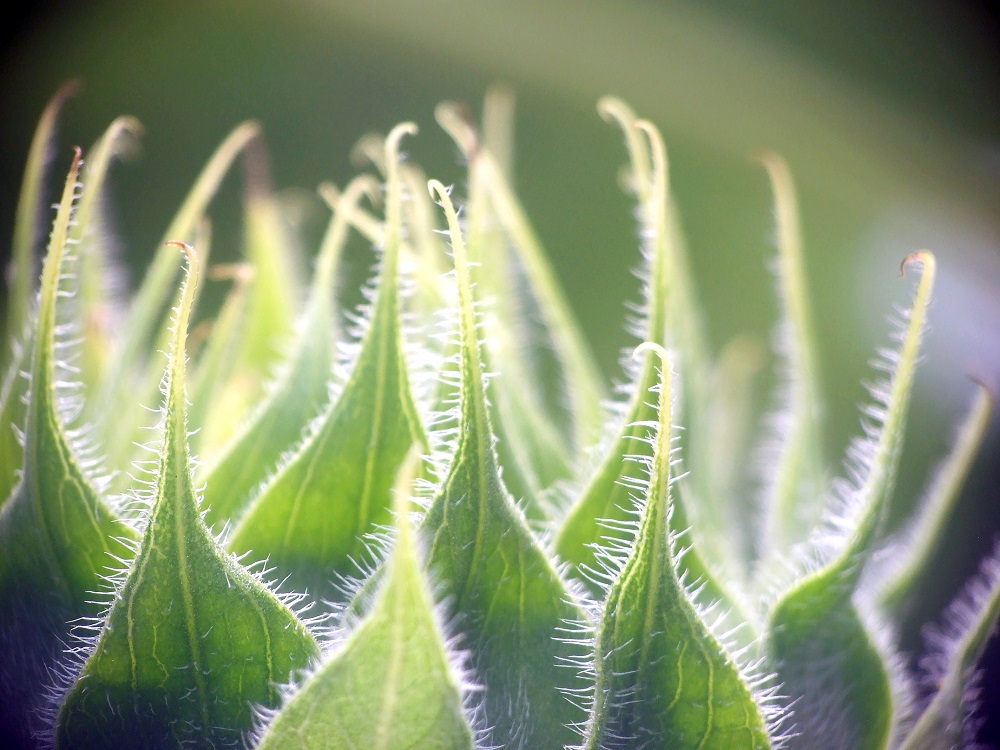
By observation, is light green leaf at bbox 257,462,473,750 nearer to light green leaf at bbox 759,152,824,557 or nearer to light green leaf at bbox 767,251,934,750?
light green leaf at bbox 767,251,934,750

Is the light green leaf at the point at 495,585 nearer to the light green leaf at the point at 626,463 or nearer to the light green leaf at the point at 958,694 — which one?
the light green leaf at the point at 626,463

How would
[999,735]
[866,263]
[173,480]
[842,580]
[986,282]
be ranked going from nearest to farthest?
[173,480]
[842,580]
[999,735]
[986,282]
[866,263]

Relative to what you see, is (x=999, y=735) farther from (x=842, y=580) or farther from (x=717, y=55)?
(x=717, y=55)

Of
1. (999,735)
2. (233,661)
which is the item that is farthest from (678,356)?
(999,735)

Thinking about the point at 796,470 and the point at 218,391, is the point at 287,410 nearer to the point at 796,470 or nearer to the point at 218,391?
the point at 218,391

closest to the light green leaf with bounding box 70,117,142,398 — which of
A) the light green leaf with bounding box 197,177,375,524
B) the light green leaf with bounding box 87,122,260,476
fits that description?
the light green leaf with bounding box 87,122,260,476

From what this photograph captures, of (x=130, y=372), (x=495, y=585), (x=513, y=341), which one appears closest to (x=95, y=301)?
(x=130, y=372)

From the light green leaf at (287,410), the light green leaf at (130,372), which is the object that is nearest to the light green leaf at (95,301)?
the light green leaf at (130,372)
